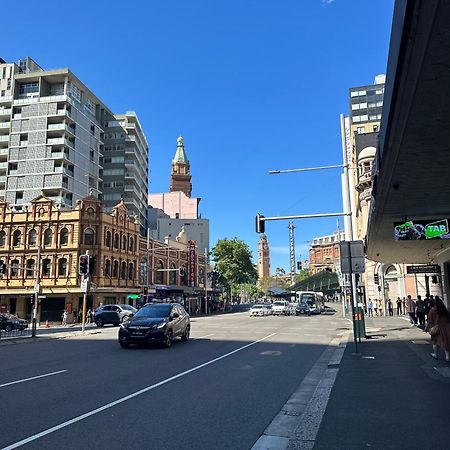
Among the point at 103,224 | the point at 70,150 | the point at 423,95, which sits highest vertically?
the point at 70,150

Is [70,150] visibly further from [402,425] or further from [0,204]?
[402,425]

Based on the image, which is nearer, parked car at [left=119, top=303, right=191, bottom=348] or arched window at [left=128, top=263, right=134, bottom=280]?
parked car at [left=119, top=303, right=191, bottom=348]

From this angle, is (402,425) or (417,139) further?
(417,139)

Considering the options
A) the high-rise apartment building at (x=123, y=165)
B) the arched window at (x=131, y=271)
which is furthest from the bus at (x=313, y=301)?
the high-rise apartment building at (x=123, y=165)

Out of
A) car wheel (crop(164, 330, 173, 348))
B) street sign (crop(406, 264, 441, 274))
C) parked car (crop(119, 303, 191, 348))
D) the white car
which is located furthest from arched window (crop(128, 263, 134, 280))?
car wheel (crop(164, 330, 173, 348))

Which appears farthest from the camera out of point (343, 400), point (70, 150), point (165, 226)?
point (165, 226)

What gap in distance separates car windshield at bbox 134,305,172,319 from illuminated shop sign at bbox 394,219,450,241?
28.8 ft

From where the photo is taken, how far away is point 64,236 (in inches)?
2023

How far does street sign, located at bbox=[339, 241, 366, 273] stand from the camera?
15.1m

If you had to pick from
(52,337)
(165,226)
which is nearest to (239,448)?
(52,337)

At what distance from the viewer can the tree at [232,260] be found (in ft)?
299

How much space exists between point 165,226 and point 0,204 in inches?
1996

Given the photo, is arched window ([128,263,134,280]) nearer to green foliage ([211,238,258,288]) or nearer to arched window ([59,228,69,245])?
arched window ([59,228,69,245])

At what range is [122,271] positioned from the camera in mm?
56125
